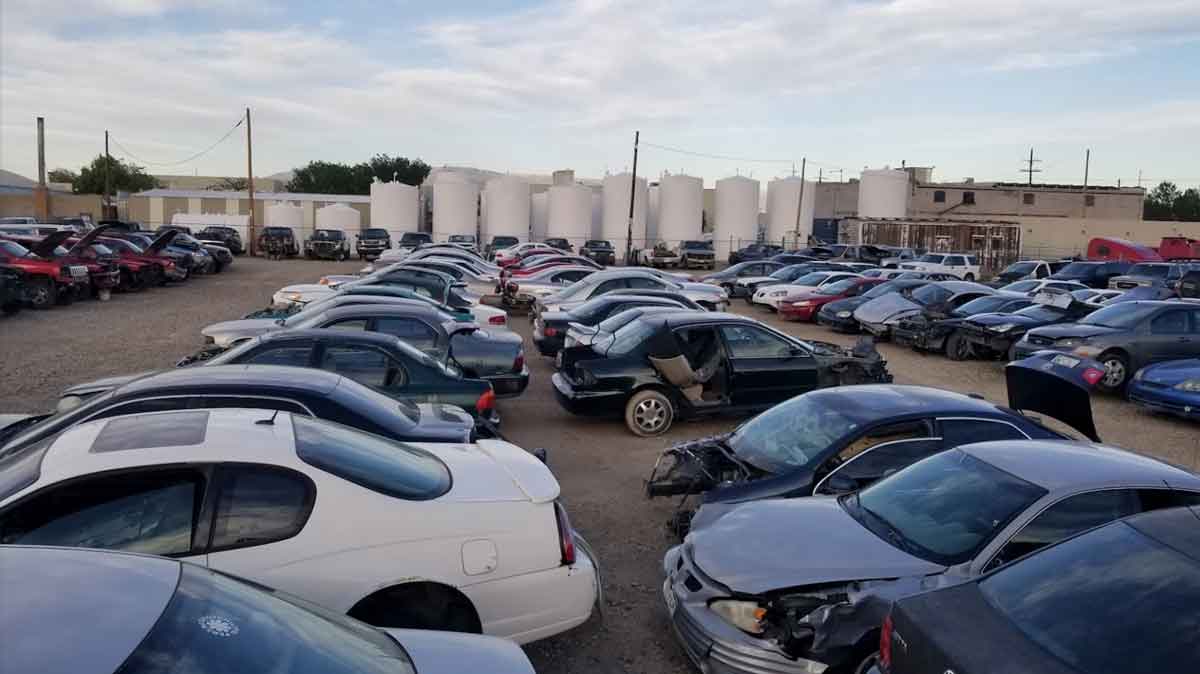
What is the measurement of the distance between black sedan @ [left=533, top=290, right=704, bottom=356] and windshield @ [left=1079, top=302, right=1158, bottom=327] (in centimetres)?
627

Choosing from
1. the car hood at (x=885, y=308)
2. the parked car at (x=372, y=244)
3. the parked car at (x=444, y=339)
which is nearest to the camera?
the parked car at (x=444, y=339)

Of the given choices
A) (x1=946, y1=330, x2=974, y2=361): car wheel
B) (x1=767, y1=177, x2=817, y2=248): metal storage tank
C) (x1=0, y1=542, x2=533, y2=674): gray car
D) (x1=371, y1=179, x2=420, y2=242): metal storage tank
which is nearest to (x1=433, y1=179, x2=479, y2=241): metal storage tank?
(x1=371, y1=179, x2=420, y2=242): metal storage tank

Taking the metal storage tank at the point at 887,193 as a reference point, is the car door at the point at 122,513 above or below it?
below

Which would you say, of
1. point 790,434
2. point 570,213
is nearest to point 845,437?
point 790,434

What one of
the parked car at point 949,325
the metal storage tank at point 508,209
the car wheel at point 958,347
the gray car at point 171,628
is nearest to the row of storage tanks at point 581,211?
the metal storage tank at point 508,209

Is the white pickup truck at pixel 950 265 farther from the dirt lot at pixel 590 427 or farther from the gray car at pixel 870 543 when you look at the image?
the gray car at pixel 870 543

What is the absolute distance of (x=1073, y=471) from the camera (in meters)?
5.27

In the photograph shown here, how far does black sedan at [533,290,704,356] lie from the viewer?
14867 mm

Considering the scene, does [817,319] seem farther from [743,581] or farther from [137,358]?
[743,581]

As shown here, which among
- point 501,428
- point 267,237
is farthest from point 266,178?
point 501,428

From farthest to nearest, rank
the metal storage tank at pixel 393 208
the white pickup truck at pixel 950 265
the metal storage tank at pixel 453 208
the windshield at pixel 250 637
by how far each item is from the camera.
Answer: the metal storage tank at pixel 393 208, the metal storage tank at pixel 453 208, the white pickup truck at pixel 950 265, the windshield at pixel 250 637

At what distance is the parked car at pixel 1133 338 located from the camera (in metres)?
14.0

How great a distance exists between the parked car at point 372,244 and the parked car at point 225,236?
6282mm

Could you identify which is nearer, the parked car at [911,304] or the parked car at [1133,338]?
the parked car at [1133,338]
